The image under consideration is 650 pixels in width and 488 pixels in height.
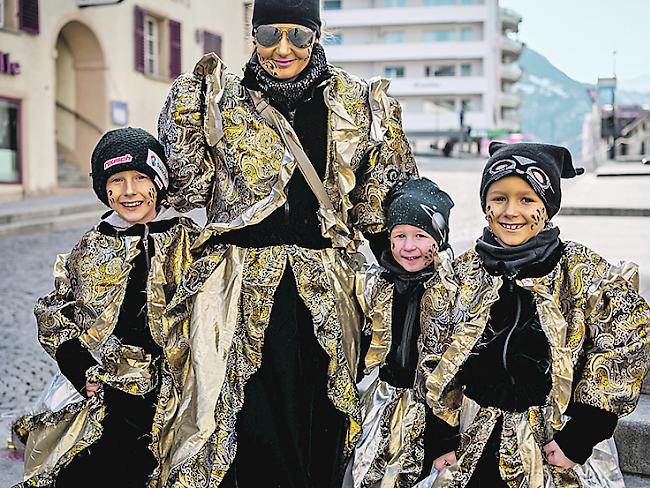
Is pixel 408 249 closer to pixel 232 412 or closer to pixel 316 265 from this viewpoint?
pixel 316 265

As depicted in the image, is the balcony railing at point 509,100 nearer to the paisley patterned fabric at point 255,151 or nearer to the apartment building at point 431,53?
the apartment building at point 431,53

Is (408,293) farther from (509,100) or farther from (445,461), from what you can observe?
(509,100)

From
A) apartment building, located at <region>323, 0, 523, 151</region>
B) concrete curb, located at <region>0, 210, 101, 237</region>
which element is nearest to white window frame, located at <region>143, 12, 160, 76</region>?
concrete curb, located at <region>0, 210, 101, 237</region>

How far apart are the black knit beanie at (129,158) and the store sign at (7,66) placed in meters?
13.3

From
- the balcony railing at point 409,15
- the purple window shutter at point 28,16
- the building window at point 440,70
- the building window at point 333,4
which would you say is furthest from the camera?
the building window at point 333,4

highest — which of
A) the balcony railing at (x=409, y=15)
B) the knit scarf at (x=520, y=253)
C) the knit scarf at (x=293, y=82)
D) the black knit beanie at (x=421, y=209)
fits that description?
the balcony railing at (x=409, y=15)

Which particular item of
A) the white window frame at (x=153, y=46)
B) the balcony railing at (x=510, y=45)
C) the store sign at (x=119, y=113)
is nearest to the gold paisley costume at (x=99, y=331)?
the store sign at (x=119, y=113)

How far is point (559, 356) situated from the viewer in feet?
8.35

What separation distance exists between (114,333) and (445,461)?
1.22m

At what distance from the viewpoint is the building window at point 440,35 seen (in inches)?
2201

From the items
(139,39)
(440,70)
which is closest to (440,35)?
(440,70)

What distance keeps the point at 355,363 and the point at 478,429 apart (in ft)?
1.65

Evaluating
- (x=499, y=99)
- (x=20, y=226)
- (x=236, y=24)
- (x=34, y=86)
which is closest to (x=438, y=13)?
(x=499, y=99)

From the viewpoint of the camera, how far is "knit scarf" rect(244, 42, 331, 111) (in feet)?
9.27
